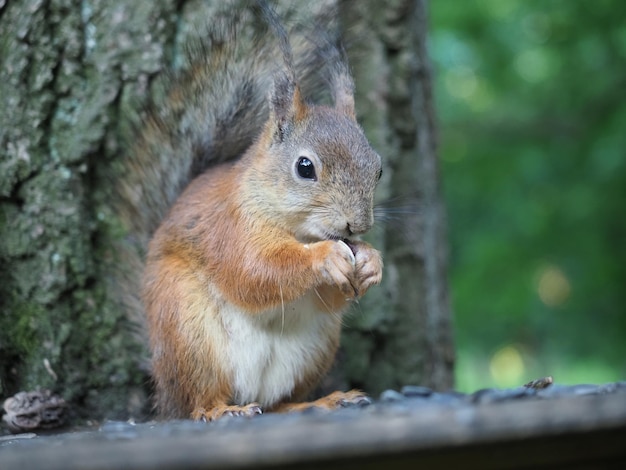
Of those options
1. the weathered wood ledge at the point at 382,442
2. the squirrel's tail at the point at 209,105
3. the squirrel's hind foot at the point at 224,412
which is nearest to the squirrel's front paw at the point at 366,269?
the squirrel's hind foot at the point at 224,412

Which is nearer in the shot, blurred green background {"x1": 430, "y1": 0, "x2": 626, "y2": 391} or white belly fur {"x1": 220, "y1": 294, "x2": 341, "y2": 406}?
white belly fur {"x1": 220, "y1": 294, "x2": 341, "y2": 406}

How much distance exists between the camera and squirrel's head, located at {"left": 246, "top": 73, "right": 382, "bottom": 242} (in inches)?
66.0

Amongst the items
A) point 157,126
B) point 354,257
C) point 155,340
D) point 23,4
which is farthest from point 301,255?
point 23,4

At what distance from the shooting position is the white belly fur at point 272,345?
1.75 metres

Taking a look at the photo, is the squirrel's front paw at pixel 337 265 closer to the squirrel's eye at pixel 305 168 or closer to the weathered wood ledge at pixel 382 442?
the squirrel's eye at pixel 305 168

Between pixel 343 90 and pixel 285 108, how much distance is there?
0.18 metres

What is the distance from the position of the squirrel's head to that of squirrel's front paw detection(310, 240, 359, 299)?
2.0 inches

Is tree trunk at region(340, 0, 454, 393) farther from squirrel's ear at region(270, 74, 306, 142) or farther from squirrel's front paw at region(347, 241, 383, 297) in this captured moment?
squirrel's front paw at region(347, 241, 383, 297)

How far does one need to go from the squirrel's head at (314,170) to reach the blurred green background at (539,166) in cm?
140

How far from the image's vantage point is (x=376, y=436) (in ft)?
2.93

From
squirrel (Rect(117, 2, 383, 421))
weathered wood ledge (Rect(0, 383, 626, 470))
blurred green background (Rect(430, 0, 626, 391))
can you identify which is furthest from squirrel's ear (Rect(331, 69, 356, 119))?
blurred green background (Rect(430, 0, 626, 391))

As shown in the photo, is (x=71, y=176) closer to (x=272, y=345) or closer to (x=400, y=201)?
(x=272, y=345)

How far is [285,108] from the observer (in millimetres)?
1822

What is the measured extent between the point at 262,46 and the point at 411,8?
58 cm
